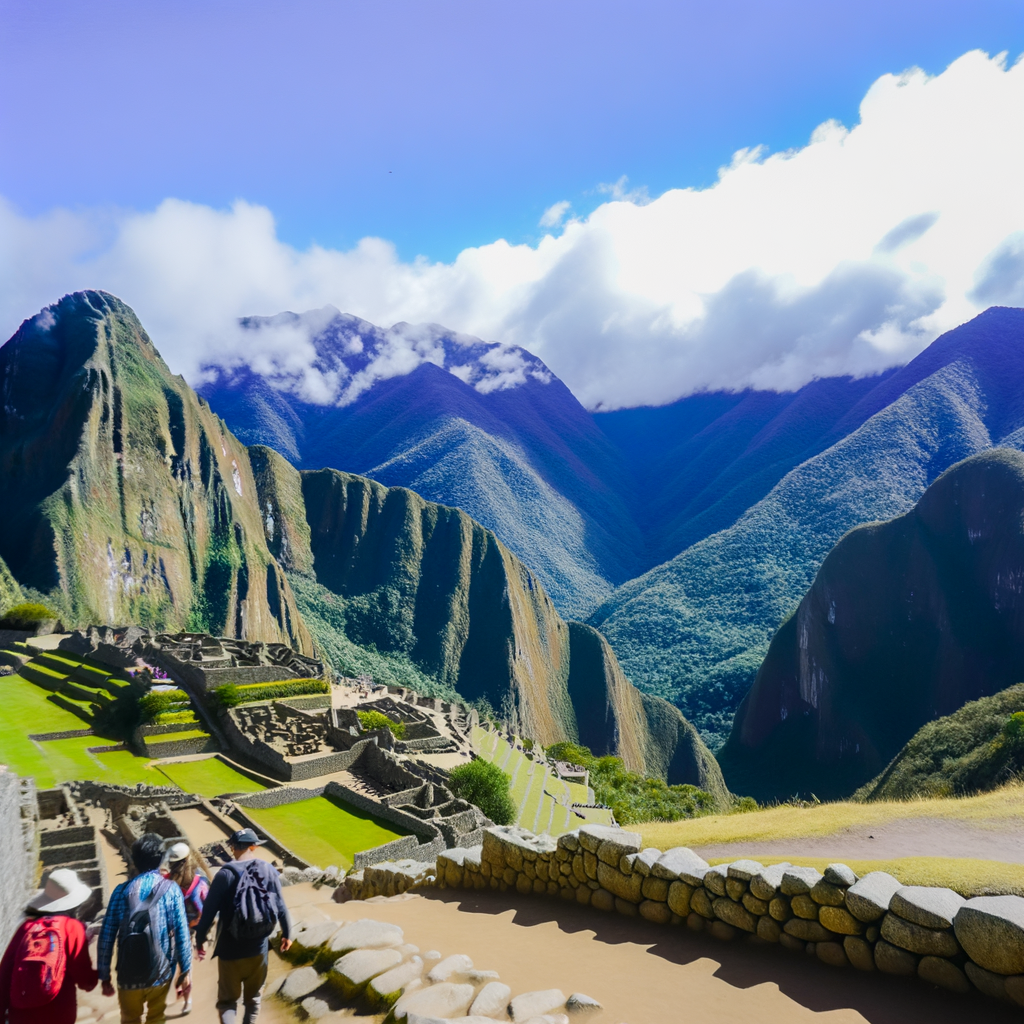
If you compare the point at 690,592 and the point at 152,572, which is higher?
the point at 152,572

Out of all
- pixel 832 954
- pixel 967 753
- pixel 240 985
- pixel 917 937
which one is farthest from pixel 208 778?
pixel 967 753

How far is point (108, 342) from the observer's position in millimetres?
144125

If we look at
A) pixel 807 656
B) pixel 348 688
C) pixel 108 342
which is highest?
pixel 108 342

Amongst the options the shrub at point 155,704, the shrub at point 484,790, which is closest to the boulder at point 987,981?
the shrub at point 484,790

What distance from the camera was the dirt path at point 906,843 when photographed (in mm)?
10219

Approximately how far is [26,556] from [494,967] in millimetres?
119288

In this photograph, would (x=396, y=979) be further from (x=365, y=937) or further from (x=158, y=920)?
(x=158, y=920)

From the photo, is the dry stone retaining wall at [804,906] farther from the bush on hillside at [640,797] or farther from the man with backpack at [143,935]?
the bush on hillside at [640,797]

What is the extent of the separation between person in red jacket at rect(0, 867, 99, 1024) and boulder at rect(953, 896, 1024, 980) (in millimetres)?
A: 8162

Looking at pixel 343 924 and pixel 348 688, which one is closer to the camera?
pixel 343 924

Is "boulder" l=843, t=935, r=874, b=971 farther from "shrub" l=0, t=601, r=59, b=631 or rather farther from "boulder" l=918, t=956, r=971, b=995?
"shrub" l=0, t=601, r=59, b=631

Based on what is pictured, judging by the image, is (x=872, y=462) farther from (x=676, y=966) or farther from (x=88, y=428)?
(x=676, y=966)

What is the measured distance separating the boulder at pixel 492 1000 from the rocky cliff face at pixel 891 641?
122831mm

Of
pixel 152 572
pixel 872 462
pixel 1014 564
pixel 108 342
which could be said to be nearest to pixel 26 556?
pixel 152 572
